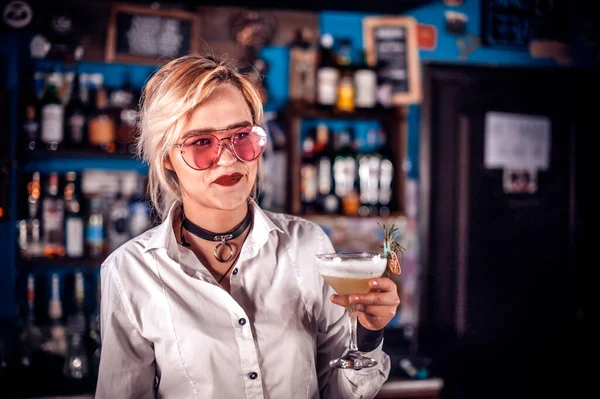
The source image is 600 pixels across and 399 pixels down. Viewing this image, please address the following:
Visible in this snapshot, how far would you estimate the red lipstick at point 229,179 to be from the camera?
1.42 m

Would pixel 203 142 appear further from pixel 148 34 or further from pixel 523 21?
pixel 523 21

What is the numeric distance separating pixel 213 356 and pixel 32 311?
2270mm

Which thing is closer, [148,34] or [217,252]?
[217,252]

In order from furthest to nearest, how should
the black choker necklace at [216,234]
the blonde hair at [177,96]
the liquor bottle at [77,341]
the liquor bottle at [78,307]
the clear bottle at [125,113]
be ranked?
the clear bottle at [125,113] → the liquor bottle at [78,307] → the liquor bottle at [77,341] → the black choker necklace at [216,234] → the blonde hair at [177,96]

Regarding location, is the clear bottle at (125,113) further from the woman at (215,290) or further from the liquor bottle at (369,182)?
the woman at (215,290)

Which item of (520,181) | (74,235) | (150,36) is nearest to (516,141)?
(520,181)

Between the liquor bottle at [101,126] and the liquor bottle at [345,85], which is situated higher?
the liquor bottle at [345,85]

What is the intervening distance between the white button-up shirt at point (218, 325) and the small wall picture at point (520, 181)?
9.03 feet

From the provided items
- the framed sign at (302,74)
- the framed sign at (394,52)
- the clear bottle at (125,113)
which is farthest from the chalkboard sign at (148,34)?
the framed sign at (394,52)

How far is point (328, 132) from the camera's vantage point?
360 centimetres

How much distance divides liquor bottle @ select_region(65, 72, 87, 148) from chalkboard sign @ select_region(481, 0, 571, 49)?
2611 mm

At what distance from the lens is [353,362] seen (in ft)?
4.38

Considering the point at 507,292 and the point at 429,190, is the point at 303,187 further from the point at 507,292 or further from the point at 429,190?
the point at 507,292

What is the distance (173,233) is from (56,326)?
6.75 ft
